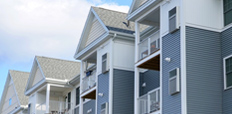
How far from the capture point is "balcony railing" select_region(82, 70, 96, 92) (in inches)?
1390

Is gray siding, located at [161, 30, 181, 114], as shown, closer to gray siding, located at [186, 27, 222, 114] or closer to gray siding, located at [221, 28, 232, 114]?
gray siding, located at [186, 27, 222, 114]

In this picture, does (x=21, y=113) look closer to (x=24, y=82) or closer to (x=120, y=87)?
(x=24, y=82)

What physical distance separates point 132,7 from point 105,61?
15.2ft

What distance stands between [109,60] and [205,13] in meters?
8.68

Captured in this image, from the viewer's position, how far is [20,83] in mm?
51562

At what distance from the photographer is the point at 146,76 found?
103 ft

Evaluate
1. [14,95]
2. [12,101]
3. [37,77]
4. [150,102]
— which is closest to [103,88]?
[150,102]

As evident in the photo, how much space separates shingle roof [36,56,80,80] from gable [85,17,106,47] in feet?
23.9

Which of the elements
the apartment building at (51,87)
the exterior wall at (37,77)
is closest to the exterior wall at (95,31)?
the apartment building at (51,87)

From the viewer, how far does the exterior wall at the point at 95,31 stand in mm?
34062

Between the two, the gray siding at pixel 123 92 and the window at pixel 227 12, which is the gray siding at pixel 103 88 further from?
the window at pixel 227 12

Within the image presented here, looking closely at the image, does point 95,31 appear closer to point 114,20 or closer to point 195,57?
point 114,20

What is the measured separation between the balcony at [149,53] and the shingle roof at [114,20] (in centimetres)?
332

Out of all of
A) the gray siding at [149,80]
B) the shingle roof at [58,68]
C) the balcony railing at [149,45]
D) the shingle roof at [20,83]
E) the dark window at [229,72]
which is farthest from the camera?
the shingle roof at [20,83]
